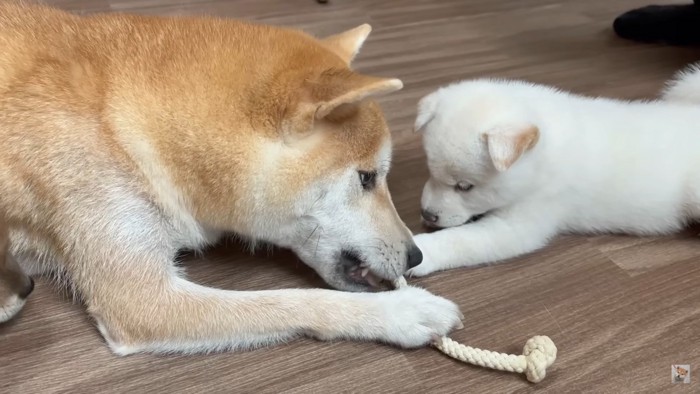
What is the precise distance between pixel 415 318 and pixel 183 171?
1.83 feet

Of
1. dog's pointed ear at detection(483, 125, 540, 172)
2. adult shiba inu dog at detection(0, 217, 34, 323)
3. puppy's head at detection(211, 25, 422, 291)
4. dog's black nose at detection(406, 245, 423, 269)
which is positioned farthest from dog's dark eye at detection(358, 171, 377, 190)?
adult shiba inu dog at detection(0, 217, 34, 323)

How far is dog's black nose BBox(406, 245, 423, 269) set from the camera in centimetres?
137

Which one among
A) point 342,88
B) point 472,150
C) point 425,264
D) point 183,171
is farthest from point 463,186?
point 183,171

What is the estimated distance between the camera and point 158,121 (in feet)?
4.19

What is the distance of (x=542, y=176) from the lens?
1.55m

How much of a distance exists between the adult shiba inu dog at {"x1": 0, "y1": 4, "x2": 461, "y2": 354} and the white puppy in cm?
24

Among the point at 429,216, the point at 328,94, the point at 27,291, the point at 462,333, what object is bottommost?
the point at 462,333

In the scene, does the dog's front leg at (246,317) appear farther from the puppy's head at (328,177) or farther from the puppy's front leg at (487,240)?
the puppy's front leg at (487,240)

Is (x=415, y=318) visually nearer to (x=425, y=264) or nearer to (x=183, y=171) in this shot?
(x=425, y=264)

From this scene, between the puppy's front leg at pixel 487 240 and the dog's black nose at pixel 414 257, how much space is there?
0.29 ft

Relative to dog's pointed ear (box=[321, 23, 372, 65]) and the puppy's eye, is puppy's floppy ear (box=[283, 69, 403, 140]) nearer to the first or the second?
dog's pointed ear (box=[321, 23, 372, 65])

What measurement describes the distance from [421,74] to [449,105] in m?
0.84

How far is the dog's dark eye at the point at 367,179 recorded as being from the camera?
134 centimetres

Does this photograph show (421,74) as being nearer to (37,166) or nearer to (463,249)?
(463,249)
